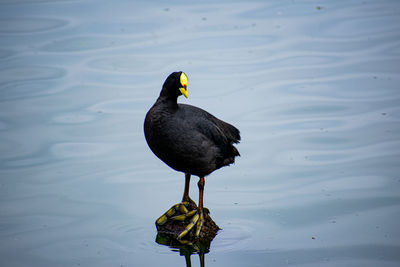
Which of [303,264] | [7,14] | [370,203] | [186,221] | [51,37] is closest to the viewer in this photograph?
[303,264]

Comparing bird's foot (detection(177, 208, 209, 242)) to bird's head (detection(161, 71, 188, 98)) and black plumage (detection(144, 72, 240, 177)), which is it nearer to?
black plumage (detection(144, 72, 240, 177))

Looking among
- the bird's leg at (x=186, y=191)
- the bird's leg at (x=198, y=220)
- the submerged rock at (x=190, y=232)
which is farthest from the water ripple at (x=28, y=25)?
the bird's leg at (x=198, y=220)

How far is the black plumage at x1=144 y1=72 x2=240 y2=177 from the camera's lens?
15.3ft

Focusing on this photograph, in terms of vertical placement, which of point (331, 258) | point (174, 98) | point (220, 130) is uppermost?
point (174, 98)

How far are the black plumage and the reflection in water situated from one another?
605 mm

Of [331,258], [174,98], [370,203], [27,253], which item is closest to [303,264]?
[331,258]

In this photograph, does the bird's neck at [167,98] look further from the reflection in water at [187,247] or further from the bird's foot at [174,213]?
the reflection in water at [187,247]

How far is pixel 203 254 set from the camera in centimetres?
486

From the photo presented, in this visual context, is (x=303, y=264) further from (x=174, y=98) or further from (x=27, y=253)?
(x=27, y=253)

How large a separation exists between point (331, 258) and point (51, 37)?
278 inches

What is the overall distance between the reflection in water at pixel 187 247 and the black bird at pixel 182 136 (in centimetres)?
10

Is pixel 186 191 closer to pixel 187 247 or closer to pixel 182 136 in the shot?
pixel 187 247

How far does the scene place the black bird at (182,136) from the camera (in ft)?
15.3

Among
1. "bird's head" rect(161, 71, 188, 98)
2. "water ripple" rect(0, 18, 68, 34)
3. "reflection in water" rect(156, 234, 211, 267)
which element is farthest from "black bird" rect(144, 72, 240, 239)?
"water ripple" rect(0, 18, 68, 34)
